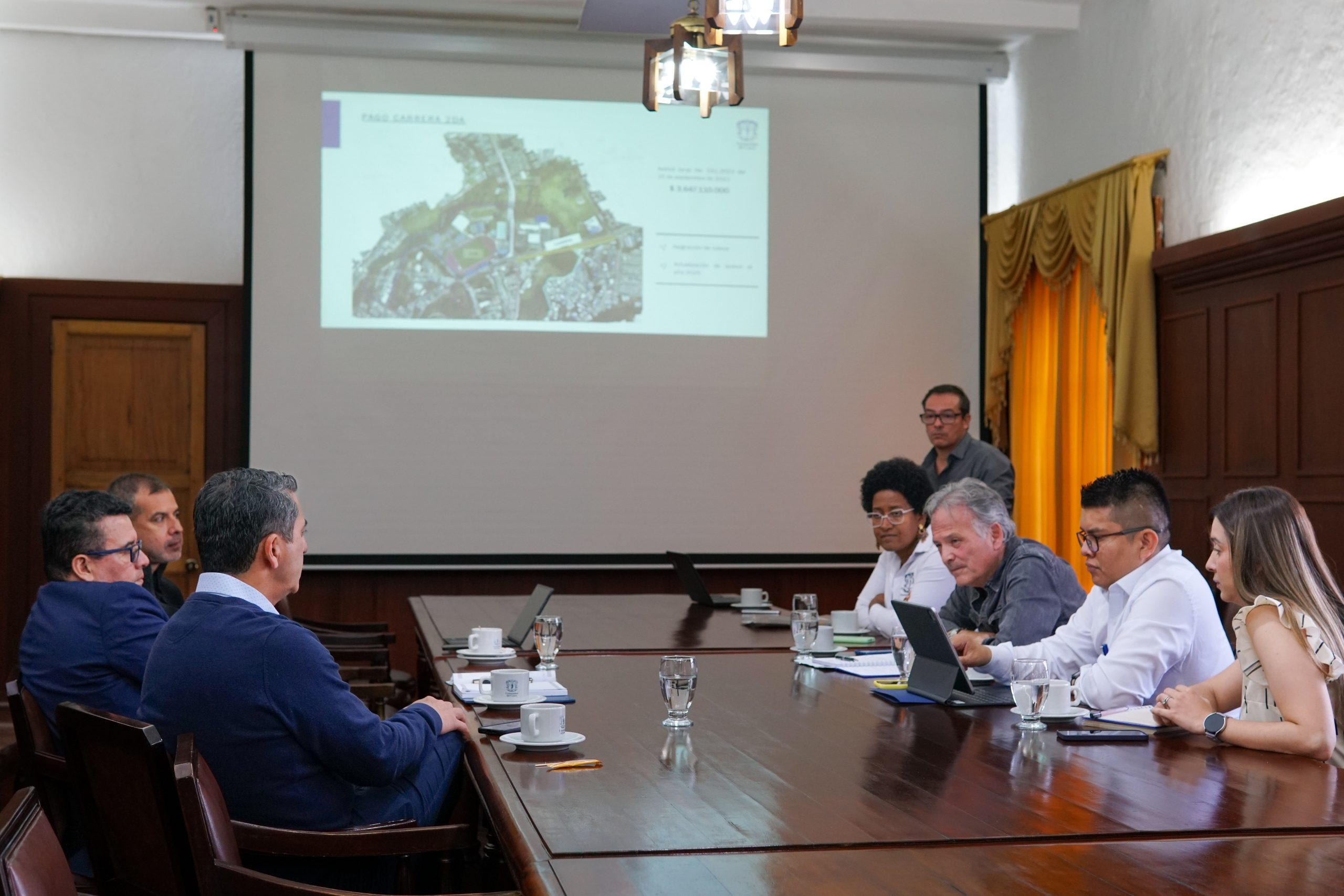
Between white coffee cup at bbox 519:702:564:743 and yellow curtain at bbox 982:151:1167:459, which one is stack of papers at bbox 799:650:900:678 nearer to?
white coffee cup at bbox 519:702:564:743

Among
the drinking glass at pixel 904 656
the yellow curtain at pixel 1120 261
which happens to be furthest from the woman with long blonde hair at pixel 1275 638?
the yellow curtain at pixel 1120 261

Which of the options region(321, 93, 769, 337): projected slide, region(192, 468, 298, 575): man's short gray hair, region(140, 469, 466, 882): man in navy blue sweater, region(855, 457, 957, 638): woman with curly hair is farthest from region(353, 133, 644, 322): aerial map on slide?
region(140, 469, 466, 882): man in navy blue sweater

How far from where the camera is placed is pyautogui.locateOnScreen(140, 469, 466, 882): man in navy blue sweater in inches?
80.7

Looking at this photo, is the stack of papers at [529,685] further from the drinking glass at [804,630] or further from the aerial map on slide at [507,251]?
the aerial map on slide at [507,251]

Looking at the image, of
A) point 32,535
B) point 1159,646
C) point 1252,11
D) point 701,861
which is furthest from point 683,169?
point 701,861

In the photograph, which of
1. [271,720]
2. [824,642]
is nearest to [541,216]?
[824,642]

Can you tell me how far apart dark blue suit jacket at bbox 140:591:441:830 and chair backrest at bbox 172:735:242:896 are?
24 cm

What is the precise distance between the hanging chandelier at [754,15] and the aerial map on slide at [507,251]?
12.4ft

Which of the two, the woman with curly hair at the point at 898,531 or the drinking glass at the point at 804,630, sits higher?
the woman with curly hair at the point at 898,531

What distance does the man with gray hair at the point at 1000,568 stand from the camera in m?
3.31

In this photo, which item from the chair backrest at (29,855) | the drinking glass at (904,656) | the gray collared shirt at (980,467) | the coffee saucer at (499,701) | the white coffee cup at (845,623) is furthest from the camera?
the gray collared shirt at (980,467)

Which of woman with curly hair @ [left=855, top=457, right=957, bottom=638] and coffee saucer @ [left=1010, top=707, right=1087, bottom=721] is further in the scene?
woman with curly hair @ [left=855, top=457, right=957, bottom=638]

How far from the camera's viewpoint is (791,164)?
738cm

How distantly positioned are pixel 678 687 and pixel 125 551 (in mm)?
1426
